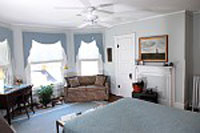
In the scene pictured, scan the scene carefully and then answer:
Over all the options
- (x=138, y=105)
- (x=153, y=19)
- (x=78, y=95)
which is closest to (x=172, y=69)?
(x=153, y=19)

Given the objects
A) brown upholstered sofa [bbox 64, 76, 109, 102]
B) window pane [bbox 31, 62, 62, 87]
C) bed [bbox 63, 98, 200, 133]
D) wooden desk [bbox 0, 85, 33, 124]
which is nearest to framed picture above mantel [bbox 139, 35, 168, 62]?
brown upholstered sofa [bbox 64, 76, 109, 102]

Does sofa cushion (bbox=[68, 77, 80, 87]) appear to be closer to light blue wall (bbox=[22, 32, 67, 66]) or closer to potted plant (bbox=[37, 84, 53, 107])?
potted plant (bbox=[37, 84, 53, 107])

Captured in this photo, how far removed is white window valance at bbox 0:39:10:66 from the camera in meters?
3.78

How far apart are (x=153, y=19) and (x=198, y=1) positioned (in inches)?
51.2

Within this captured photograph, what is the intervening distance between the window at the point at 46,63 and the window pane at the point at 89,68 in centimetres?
80

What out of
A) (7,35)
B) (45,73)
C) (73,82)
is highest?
(7,35)

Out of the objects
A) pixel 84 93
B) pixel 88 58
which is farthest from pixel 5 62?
pixel 88 58

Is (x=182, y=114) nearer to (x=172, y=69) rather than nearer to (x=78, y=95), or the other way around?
(x=172, y=69)

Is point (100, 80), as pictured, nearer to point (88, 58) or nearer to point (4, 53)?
point (88, 58)

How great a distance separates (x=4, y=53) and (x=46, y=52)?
1.29m

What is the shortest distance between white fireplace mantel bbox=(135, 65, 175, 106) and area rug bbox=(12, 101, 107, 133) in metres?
1.70

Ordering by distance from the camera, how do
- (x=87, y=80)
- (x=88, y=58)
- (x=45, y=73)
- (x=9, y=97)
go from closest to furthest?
(x=9, y=97) < (x=45, y=73) < (x=87, y=80) < (x=88, y=58)

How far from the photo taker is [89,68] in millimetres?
5574

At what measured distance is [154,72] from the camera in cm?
408
